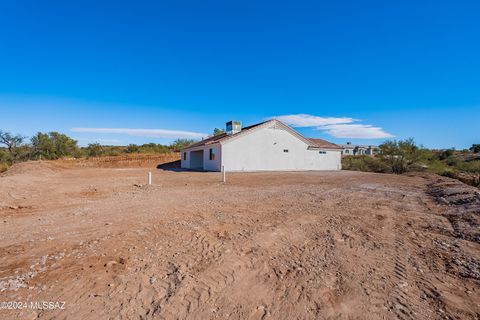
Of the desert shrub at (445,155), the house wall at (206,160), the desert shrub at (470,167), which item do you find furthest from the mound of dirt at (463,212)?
the desert shrub at (445,155)

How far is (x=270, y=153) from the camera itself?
2273cm

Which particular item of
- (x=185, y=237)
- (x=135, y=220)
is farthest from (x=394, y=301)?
(x=135, y=220)

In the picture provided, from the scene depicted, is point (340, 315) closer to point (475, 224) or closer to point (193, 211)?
point (193, 211)

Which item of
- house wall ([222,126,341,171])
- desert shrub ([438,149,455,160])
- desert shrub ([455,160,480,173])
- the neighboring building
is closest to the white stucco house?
house wall ([222,126,341,171])

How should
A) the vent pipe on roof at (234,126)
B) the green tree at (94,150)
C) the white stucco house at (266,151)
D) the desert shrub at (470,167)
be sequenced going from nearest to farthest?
1. the white stucco house at (266,151)
2. the desert shrub at (470,167)
3. the vent pipe on roof at (234,126)
4. the green tree at (94,150)

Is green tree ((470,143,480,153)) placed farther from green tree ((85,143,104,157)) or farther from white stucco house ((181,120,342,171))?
green tree ((85,143,104,157))

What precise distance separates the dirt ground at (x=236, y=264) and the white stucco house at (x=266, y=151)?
1415 cm

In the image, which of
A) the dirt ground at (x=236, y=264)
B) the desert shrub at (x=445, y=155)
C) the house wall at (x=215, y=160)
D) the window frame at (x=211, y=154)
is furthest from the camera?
the desert shrub at (x=445, y=155)

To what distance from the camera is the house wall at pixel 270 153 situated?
68.7 feet

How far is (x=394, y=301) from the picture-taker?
2811 mm

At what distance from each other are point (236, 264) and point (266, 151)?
19.1 meters

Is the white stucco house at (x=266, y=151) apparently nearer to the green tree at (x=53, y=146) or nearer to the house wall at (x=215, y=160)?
the house wall at (x=215, y=160)

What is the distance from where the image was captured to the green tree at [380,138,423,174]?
23.0m

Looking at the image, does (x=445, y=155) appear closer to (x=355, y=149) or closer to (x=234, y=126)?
(x=355, y=149)
